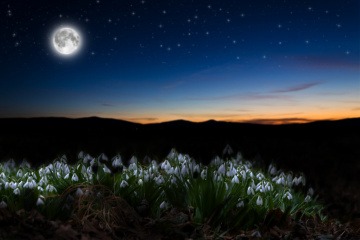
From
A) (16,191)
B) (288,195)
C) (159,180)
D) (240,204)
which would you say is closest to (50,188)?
(16,191)

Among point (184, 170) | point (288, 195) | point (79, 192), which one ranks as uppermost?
point (184, 170)

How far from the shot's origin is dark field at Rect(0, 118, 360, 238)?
36.7 feet

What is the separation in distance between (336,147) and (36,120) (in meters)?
10.7

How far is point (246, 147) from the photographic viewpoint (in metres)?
12.6

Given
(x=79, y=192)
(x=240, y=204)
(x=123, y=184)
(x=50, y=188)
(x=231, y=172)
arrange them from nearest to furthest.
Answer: (x=79, y=192)
(x=240, y=204)
(x=123, y=184)
(x=50, y=188)
(x=231, y=172)

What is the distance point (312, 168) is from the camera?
454 inches

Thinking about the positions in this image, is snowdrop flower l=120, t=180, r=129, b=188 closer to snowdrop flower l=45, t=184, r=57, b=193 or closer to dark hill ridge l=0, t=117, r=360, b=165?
snowdrop flower l=45, t=184, r=57, b=193

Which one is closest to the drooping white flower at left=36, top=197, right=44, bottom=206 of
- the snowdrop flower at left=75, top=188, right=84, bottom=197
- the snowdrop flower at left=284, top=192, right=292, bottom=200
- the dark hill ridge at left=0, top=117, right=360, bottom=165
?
the snowdrop flower at left=75, top=188, right=84, bottom=197

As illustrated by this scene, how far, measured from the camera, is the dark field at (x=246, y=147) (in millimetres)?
11172

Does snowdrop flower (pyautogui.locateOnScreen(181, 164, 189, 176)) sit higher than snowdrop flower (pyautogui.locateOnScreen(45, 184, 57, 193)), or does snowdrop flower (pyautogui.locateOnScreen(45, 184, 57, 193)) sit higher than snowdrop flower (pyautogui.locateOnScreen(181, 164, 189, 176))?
snowdrop flower (pyautogui.locateOnScreen(181, 164, 189, 176))

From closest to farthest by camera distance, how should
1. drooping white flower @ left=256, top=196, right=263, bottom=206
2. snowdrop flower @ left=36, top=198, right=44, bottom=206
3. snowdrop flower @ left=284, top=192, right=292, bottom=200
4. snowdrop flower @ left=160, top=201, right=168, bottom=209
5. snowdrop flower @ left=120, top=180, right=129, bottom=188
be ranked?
snowdrop flower @ left=36, top=198, right=44, bottom=206 → snowdrop flower @ left=160, top=201, right=168, bottom=209 → drooping white flower @ left=256, top=196, right=263, bottom=206 → snowdrop flower @ left=120, top=180, right=129, bottom=188 → snowdrop flower @ left=284, top=192, right=292, bottom=200

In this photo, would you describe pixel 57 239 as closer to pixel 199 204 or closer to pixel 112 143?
pixel 199 204

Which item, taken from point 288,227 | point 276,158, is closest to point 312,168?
point 276,158

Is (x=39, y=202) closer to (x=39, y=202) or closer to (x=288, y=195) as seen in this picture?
(x=39, y=202)
